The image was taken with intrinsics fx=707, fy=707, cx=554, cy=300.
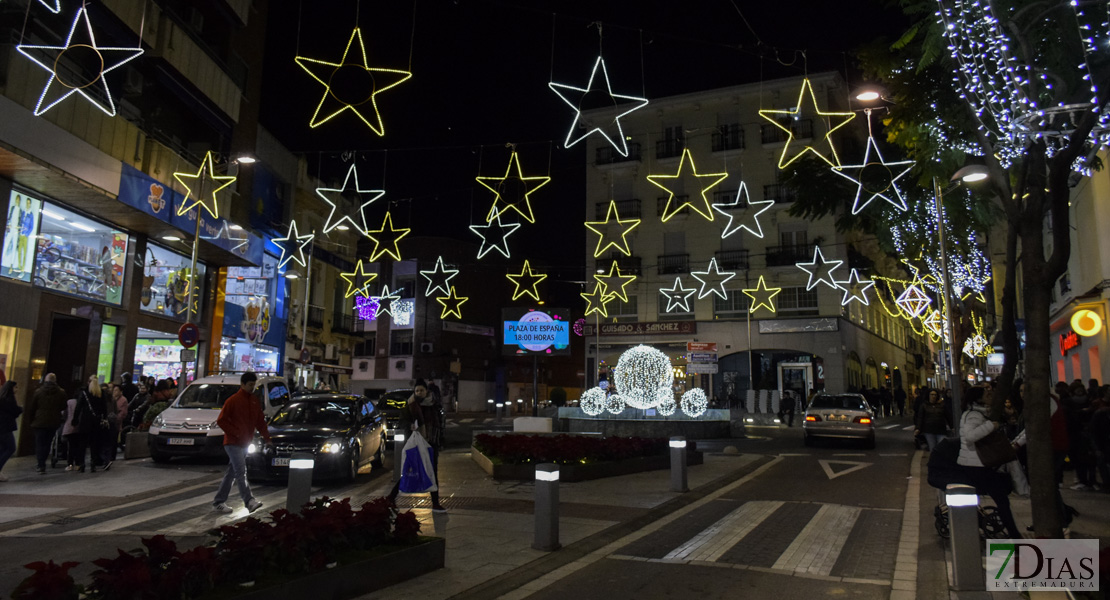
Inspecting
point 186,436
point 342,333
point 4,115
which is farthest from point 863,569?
point 342,333

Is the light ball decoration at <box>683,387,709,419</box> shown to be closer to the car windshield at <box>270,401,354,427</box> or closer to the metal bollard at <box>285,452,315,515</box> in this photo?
the car windshield at <box>270,401,354,427</box>

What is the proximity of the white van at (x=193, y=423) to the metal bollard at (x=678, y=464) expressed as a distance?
883 centimetres

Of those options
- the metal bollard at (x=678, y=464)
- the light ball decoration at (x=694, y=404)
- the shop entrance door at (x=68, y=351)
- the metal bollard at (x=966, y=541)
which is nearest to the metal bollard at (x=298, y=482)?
the metal bollard at (x=678, y=464)

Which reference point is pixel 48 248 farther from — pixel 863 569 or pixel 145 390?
pixel 863 569

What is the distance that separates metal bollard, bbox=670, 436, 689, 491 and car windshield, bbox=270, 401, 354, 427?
6186 millimetres

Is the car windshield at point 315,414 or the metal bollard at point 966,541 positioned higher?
the car windshield at point 315,414

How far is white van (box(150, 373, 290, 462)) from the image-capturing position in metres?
14.8

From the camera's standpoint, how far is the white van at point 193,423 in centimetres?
1479

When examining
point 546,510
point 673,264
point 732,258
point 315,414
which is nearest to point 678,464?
point 546,510

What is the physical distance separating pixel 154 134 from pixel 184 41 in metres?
2.97

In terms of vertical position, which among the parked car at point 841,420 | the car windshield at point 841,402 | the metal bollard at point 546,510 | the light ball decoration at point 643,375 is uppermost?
the light ball decoration at point 643,375

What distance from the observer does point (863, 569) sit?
7168 millimetres

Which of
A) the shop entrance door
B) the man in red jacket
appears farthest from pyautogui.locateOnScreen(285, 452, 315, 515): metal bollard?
the shop entrance door

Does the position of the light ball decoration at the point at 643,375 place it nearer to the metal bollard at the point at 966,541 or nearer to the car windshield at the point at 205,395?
the car windshield at the point at 205,395
